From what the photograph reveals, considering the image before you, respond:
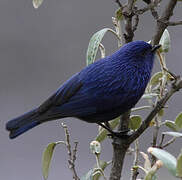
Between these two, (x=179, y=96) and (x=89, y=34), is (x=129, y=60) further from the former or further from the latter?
(x=89, y=34)

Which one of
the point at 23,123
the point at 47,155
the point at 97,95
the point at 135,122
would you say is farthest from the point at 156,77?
the point at 23,123

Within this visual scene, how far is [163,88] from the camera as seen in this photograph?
2.01m

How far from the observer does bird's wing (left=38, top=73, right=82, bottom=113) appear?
2.40 m

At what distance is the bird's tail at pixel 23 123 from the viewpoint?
236cm

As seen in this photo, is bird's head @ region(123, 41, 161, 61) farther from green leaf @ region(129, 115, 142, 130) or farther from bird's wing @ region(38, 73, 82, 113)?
green leaf @ region(129, 115, 142, 130)

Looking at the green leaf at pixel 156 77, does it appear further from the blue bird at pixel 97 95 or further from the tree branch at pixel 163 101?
the tree branch at pixel 163 101

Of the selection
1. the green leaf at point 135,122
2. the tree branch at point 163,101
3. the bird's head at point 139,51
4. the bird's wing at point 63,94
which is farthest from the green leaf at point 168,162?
the bird's head at point 139,51

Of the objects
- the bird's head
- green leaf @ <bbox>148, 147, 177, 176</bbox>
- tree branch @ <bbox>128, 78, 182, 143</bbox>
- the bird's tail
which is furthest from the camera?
the bird's head

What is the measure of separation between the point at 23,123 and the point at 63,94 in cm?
21

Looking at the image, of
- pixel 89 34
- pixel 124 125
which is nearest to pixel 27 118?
pixel 124 125

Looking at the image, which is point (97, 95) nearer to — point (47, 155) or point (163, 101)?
point (47, 155)

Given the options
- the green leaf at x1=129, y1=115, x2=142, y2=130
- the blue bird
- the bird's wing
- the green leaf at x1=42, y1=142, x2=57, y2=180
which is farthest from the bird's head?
the green leaf at x1=42, y1=142, x2=57, y2=180

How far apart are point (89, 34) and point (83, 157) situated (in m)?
1.48

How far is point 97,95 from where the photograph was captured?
2.46 meters
